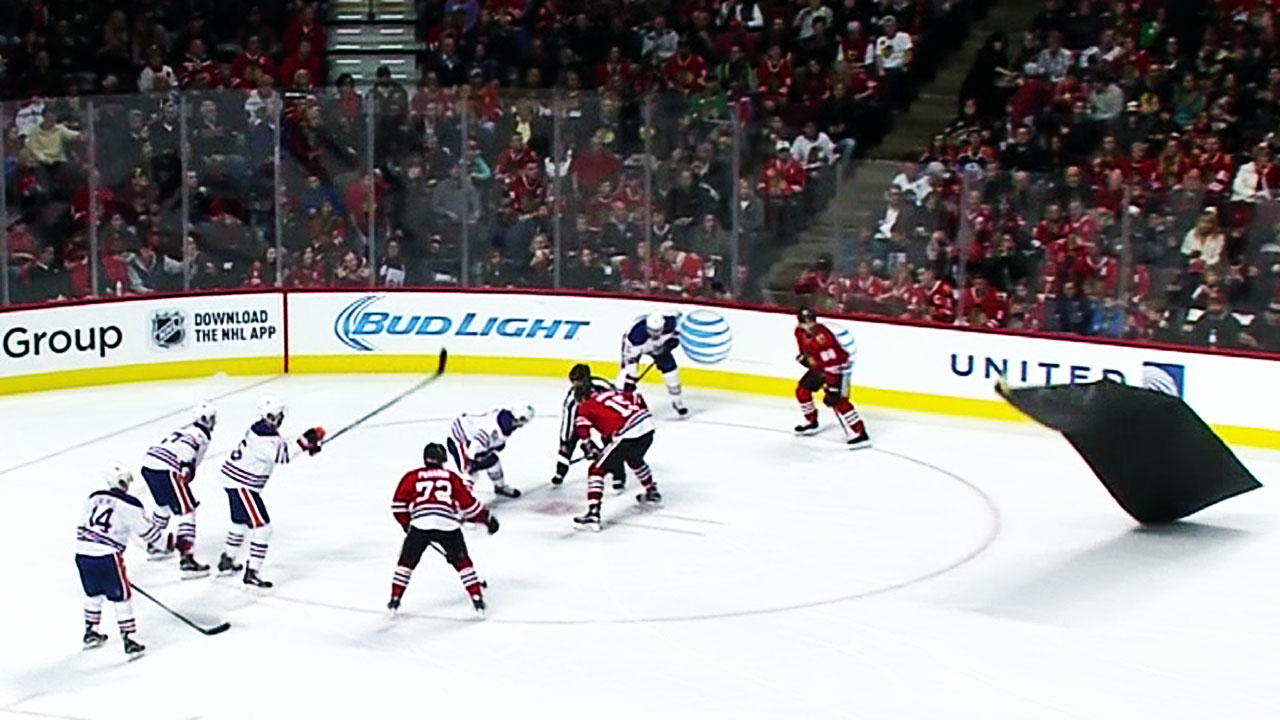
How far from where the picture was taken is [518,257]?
18609mm

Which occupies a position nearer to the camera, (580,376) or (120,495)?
(120,495)

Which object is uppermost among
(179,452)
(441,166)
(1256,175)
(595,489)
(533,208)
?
(1256,175)

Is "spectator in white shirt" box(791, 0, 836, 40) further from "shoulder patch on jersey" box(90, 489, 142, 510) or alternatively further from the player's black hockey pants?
"shoulder patch on jersey" box(90, 489, 142, 510)

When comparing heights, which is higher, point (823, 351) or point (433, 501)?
point (823, 351)

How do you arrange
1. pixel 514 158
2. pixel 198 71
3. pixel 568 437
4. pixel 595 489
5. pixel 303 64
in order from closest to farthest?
1. pixel 595 489
2. pixel 568 437
3. pixel 514 158
4. pixel 198 71
5. pixel 303 64

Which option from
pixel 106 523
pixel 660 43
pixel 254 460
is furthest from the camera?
pixel 660 43

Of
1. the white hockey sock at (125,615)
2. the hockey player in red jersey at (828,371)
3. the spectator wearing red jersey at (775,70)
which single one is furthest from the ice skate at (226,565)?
the spectator wearing red jersey at (775,70)

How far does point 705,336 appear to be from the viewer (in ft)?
58.6

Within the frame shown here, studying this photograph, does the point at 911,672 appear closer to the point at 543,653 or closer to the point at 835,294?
the point at 543,653

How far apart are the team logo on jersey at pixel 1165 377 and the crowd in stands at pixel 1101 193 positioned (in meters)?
0.22

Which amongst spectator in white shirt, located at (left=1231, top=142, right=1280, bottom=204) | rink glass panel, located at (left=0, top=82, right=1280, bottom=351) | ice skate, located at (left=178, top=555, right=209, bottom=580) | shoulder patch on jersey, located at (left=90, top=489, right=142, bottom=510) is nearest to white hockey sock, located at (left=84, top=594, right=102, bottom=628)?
shoulder patch on jersey, located at (left=90, top=489, right=142, bottom=510)

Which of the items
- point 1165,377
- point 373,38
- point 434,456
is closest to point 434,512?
point 434,456

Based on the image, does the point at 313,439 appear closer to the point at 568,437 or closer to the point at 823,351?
the point at 568,437

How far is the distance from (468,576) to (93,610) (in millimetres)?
1922
